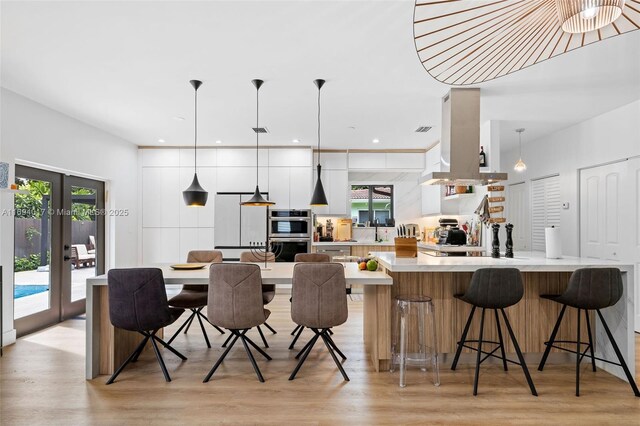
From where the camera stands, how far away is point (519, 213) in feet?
21.5

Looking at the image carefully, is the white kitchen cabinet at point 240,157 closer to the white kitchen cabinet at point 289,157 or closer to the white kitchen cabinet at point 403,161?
the white kitchen cabinet at point 289,157

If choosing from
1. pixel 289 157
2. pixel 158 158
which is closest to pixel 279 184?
pixel 289 157

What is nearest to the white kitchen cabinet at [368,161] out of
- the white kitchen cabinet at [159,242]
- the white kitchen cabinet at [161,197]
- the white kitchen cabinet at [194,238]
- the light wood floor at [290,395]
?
the white kitchen cabinet at [194,238]

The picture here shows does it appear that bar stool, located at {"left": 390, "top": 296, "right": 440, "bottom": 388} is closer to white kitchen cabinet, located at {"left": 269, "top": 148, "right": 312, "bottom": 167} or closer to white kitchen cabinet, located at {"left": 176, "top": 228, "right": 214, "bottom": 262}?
white kitchen cabinet, located at {"left": 269, "top": 148, "right": 312, "bottom": 167}

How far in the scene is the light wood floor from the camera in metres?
2.42

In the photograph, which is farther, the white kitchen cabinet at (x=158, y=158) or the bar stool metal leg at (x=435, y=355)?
the white kitchen cabinet at (x=158, y=158)

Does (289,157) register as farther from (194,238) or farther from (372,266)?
(372,266)

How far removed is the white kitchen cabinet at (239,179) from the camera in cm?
661

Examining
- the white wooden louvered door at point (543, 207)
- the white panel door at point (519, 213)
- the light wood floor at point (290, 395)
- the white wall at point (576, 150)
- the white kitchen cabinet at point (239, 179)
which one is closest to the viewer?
the light wood floor at point (290, 395)

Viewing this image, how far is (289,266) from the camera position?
388 centimetres

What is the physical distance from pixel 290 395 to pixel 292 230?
157 inches

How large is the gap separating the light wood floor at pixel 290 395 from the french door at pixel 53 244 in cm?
114

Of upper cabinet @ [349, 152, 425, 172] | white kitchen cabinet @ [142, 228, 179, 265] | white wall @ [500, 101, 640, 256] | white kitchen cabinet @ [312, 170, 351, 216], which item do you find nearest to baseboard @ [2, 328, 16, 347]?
white kitchen cabinet @ [142, 228, 179, 265]

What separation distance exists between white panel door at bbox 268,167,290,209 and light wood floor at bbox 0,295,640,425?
347 centimetres
